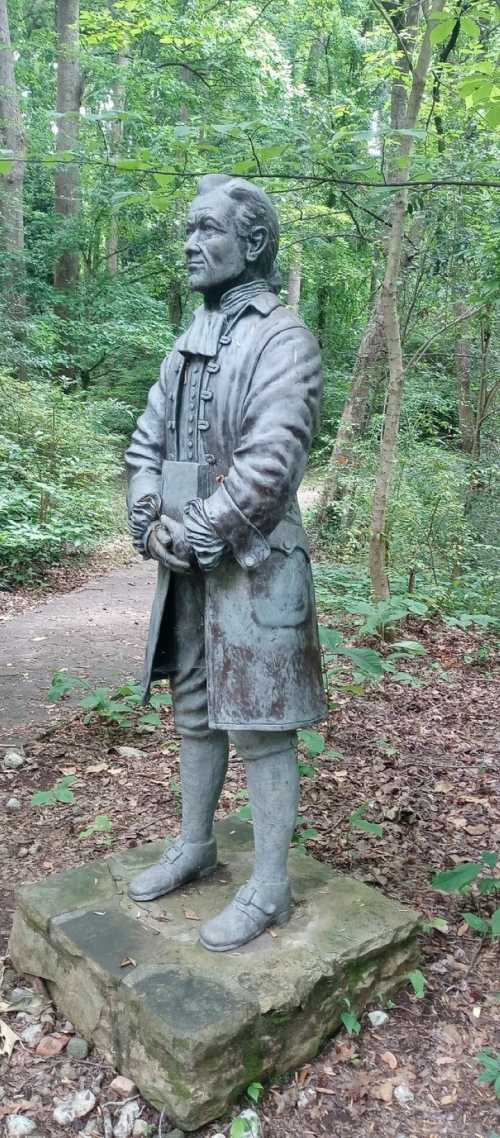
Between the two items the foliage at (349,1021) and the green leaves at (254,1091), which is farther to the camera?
the foliage at (349,1021)

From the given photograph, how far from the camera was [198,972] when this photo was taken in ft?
7.55

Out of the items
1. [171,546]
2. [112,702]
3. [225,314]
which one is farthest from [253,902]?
[112,702]

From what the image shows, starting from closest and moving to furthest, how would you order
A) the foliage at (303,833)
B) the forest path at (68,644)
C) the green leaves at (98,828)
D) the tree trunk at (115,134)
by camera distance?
the foliage at (303,833) → the green leaves at (98,828) → the forest path at (68,644) → the tree trunk at (115,134)

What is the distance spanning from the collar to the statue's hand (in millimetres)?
483

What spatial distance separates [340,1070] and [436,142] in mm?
7481

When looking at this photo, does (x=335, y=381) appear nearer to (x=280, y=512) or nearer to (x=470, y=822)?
(x=470, y=822)

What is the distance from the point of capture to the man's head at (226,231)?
7.41ft

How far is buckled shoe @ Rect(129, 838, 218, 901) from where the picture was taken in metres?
2.68

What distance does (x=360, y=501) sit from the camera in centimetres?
923

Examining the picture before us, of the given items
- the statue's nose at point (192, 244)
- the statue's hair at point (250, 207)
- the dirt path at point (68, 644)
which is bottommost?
the dirt path at point (68, 644)

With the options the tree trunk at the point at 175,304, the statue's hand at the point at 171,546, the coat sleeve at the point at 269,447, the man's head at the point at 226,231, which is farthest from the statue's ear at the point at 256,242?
the tree trunk at the point at 175,304

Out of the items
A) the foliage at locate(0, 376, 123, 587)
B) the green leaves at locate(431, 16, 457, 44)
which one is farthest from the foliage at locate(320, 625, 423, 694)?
the foliage at locate(0, 376, 123, 587)

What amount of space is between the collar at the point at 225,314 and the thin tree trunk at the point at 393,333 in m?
3.88

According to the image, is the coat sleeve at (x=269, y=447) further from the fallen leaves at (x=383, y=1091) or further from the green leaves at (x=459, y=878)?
the fallen leaves at (x=383, y=1091)
